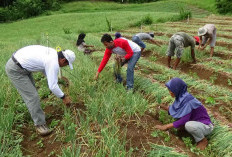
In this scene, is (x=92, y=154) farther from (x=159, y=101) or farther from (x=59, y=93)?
(x=159, y=101)

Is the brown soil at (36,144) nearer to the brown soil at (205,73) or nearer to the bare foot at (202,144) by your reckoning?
the bare foot at (202,144)

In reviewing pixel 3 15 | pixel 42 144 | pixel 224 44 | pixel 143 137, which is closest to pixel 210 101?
pixel 143 137

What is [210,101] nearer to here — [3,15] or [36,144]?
[36,144]

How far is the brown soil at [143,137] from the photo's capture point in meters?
2.40

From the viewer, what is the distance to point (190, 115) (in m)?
2.67

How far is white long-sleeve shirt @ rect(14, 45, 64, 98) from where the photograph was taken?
2.43 metres

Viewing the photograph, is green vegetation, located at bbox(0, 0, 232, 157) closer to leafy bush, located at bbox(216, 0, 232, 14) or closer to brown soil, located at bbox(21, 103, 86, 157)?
brown soil, located at bbox(21, 103, 86, 157)

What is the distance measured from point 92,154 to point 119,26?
47.4ft

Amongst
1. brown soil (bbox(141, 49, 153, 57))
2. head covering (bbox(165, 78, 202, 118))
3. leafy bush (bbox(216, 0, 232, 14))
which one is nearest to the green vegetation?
head covering (bbox(165, 78, 202, 118))

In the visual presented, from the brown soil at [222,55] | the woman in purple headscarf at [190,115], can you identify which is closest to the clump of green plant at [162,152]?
the woman in purple headscarf at [190,115]

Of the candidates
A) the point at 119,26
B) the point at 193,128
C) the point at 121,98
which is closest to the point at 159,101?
the point at 121,98

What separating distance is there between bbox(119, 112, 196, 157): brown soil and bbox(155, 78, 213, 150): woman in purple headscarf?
0.17 meters

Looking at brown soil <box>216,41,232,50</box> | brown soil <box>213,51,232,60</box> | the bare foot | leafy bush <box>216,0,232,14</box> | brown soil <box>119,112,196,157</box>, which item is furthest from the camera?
leafy bush <box>216,0,232,14</box>

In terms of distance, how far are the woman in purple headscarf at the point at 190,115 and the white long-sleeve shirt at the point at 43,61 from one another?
1.49 metres
